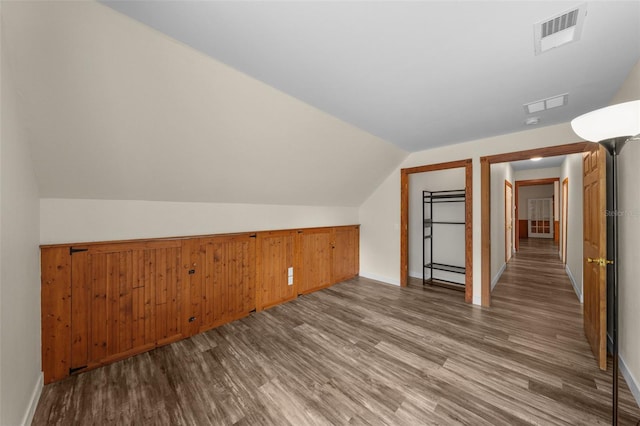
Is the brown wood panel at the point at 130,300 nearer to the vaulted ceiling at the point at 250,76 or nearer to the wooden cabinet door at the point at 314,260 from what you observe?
the vaulted ceiling at the point at 250,76

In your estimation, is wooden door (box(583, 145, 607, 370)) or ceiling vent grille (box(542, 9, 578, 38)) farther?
wooden door (box(583, 145, 607, 370))

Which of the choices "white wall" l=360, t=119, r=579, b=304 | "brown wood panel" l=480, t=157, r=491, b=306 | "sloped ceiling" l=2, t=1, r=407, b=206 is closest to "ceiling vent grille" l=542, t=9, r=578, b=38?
"sloped ceiling" l=2, t=1, r=407, b=206

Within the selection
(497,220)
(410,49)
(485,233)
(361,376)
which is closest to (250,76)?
(410,49)

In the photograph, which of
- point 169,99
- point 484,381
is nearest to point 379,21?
point 169,99

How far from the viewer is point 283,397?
1.80m

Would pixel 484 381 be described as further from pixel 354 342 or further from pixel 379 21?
pixel 379 21

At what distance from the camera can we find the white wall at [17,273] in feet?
4.21

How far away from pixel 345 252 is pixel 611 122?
153 inches

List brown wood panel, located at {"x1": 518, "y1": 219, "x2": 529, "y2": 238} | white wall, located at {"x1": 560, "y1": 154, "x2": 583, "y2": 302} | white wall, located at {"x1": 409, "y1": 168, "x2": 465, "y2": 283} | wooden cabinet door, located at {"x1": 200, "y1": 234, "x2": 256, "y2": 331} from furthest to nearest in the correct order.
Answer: brown wood panel, located at {"x1": 518, "y1": 219, "x2": 529, "y2": 238} < white wall, located at {"x1": 409, "y1": 168, "x2": 465, "y2": 283} < white wall, located at {"x1": 560, "y1": 154, "x2": 583, "y2": 302} < wooden cabinet door, located at {"x1": 200, "y1": 234, "x2": 256, "y2": 331}

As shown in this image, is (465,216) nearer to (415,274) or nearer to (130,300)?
(415,274)

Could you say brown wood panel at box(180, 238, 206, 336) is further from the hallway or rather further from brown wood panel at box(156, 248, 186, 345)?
the hallway

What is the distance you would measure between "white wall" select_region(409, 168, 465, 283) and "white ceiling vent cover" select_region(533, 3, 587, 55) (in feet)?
9.70

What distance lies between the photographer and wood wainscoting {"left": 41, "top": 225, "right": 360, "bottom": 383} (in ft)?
6.57

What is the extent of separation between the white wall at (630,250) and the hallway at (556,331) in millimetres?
208
